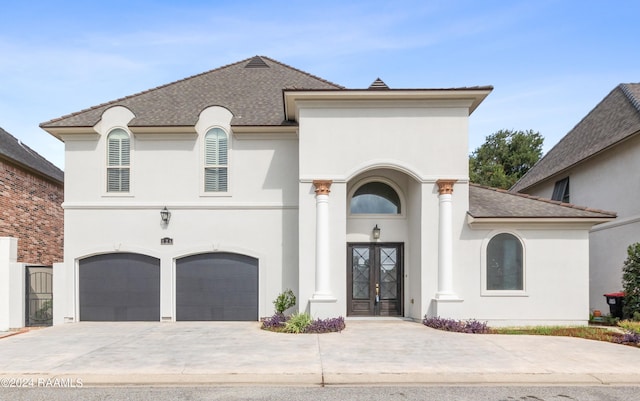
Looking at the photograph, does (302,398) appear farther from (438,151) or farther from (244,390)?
(438,151)

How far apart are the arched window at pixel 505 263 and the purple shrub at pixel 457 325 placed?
4.66 feet

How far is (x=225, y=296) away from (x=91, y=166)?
5.89 metres

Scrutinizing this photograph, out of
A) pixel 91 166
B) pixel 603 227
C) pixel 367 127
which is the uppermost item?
pixel 367 127

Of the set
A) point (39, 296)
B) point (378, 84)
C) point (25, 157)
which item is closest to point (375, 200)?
point (378, 84)

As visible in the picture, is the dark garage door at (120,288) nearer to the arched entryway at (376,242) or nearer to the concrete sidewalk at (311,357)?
the concrete sidewalk at (311,357)

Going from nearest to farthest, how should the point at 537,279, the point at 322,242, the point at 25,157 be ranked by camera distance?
the point at 322,242 < the point at 537,279 < the point at 25,157

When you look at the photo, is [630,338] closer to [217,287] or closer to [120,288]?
[217,287]

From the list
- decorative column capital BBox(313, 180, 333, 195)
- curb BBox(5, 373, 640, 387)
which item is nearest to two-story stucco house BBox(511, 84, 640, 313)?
curb BBox(5, 373, 640, 387)

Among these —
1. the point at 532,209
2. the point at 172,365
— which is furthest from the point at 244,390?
the point at 532,209

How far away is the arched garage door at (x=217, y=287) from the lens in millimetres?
13797

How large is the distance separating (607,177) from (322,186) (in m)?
10.8

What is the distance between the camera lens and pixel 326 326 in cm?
1148

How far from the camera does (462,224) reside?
12805 millimetres

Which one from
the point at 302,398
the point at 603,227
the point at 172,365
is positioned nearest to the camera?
the point at 302,398
